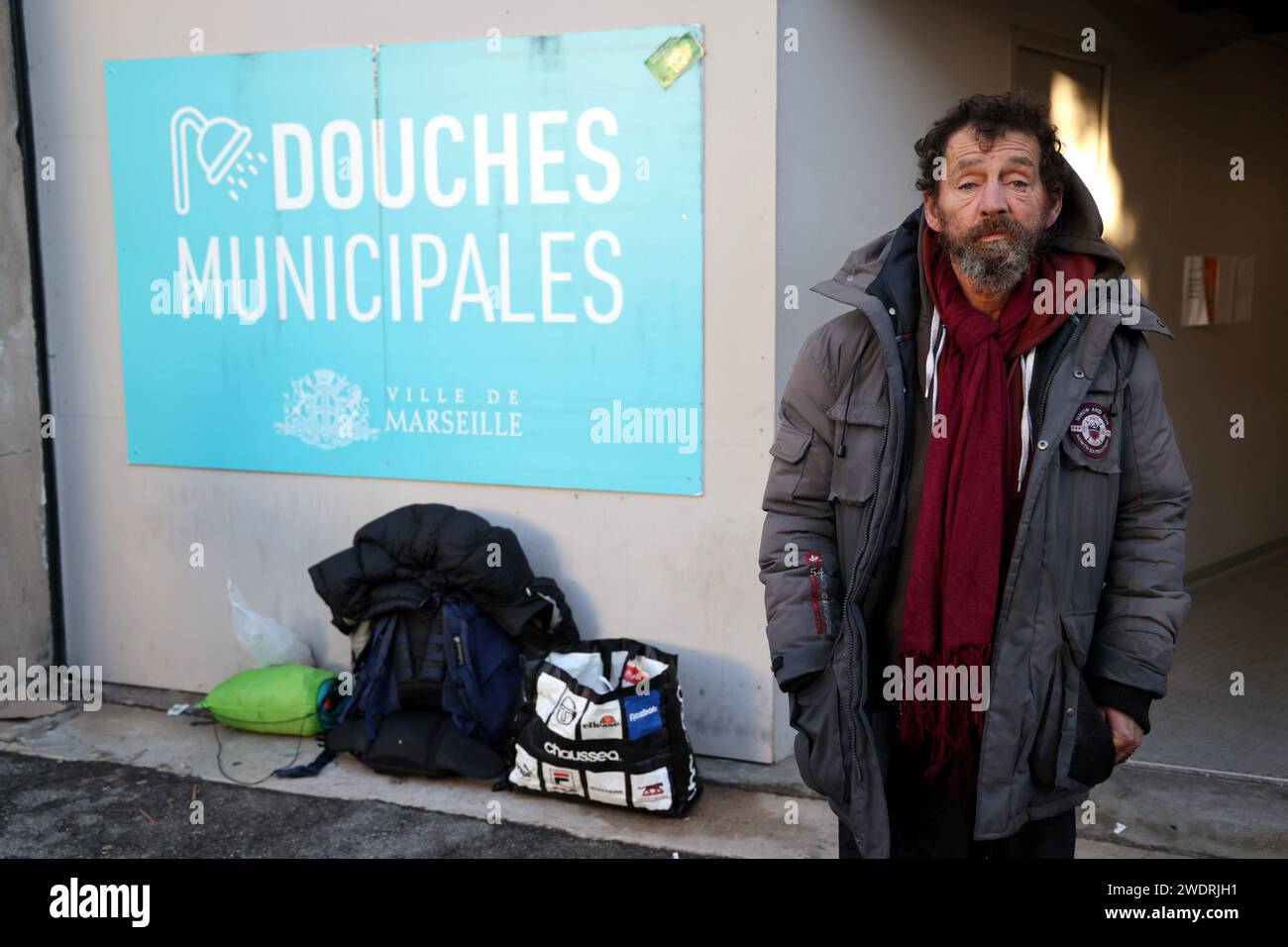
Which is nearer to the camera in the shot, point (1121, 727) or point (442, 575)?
point (1121, 727)

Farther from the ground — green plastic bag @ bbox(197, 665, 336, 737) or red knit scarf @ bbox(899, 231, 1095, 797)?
red knit scarf @ bbox(899, 231, 1095, 797)

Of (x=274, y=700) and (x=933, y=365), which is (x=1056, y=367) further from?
(x=274, y=700)

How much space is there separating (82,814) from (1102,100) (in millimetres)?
5660

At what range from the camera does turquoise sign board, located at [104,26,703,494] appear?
4750 millimetres

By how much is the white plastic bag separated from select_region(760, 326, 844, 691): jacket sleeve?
327 cm

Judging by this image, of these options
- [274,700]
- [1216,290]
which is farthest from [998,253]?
[1216,290]

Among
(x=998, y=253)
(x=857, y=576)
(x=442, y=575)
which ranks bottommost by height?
(x=442, y=575)

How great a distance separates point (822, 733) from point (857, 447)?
1.92 feet

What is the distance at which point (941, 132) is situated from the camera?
9.00ft

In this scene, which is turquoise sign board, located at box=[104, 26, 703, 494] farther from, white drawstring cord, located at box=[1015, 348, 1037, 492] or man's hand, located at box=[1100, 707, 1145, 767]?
man's hand, located at box=[1100, 707, 1145, 767]

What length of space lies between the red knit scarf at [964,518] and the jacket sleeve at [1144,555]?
9.2 inches

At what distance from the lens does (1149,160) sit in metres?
6.94

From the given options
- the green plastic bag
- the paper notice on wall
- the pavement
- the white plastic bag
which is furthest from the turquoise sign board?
the paper notice on wall

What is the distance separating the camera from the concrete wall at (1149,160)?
4.69 metres
